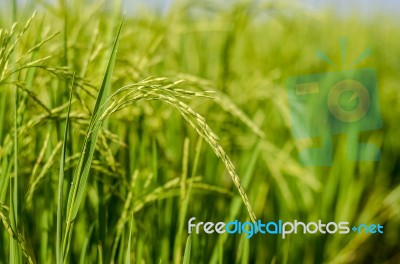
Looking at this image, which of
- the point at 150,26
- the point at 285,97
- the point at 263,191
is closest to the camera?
the point at 263,191

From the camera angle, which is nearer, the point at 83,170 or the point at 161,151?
the point at 83,170

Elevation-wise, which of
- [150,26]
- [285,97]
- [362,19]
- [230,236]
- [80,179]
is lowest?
[230,236]

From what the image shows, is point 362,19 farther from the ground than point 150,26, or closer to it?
farther from the ground

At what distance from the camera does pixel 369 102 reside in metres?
2.36

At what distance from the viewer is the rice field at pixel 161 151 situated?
94 centimetres

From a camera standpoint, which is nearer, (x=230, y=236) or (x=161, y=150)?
(x=230, y=236)

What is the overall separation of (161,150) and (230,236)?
0.88 feet

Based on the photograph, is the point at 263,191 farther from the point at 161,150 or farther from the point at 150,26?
the point at 150,26

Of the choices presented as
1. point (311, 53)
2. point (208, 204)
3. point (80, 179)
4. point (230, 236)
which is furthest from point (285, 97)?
point (311, 53)

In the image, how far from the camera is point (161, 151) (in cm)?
141

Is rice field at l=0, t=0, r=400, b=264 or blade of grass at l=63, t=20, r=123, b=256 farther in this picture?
rice field at l=0, t=0, r=400, b=264

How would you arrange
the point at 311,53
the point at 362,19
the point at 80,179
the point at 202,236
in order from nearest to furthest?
the point at 80,179
the point at 202,236
the point at 311,53
the point at 362,19

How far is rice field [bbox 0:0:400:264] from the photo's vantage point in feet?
3.08

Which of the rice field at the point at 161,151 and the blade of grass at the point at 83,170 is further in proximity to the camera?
the rice field at the point at 161,151
